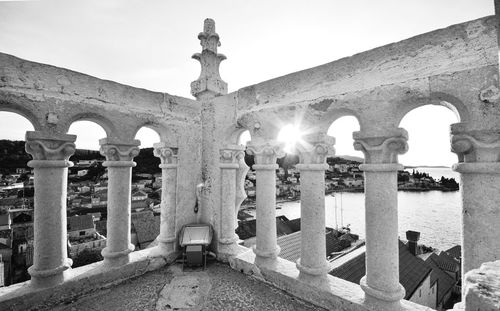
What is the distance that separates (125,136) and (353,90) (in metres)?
3.35

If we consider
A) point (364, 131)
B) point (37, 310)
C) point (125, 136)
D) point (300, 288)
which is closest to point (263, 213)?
point (300, 288)

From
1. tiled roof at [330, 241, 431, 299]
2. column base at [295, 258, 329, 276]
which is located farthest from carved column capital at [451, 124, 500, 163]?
tiled roof at [330, 241, 431, 299]

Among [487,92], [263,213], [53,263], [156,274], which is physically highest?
[487,92]

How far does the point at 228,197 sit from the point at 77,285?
8.10 ft

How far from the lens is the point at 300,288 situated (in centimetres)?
326

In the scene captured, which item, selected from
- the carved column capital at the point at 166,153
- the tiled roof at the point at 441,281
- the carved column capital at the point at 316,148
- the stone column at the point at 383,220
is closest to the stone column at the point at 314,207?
the carved column capital at the point at 316,148

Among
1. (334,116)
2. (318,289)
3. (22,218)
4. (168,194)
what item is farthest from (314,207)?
(22,218)

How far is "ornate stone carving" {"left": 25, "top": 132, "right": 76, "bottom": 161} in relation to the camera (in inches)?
117

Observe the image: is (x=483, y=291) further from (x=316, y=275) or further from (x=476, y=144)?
(x=316, y=275)

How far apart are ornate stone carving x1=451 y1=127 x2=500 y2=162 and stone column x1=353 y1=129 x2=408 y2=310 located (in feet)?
1.43

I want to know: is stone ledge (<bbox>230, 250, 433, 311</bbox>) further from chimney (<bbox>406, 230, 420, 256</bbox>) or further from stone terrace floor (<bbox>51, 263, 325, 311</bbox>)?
chimney (<bbox>406, 230, 420, 256</bbox>)

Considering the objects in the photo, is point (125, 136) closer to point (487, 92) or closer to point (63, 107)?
point (63, 107)

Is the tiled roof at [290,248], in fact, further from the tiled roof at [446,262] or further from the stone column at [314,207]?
the tiled roof at [446,262]

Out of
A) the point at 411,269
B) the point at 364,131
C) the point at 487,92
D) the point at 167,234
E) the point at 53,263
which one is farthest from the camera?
the point at 411,269
